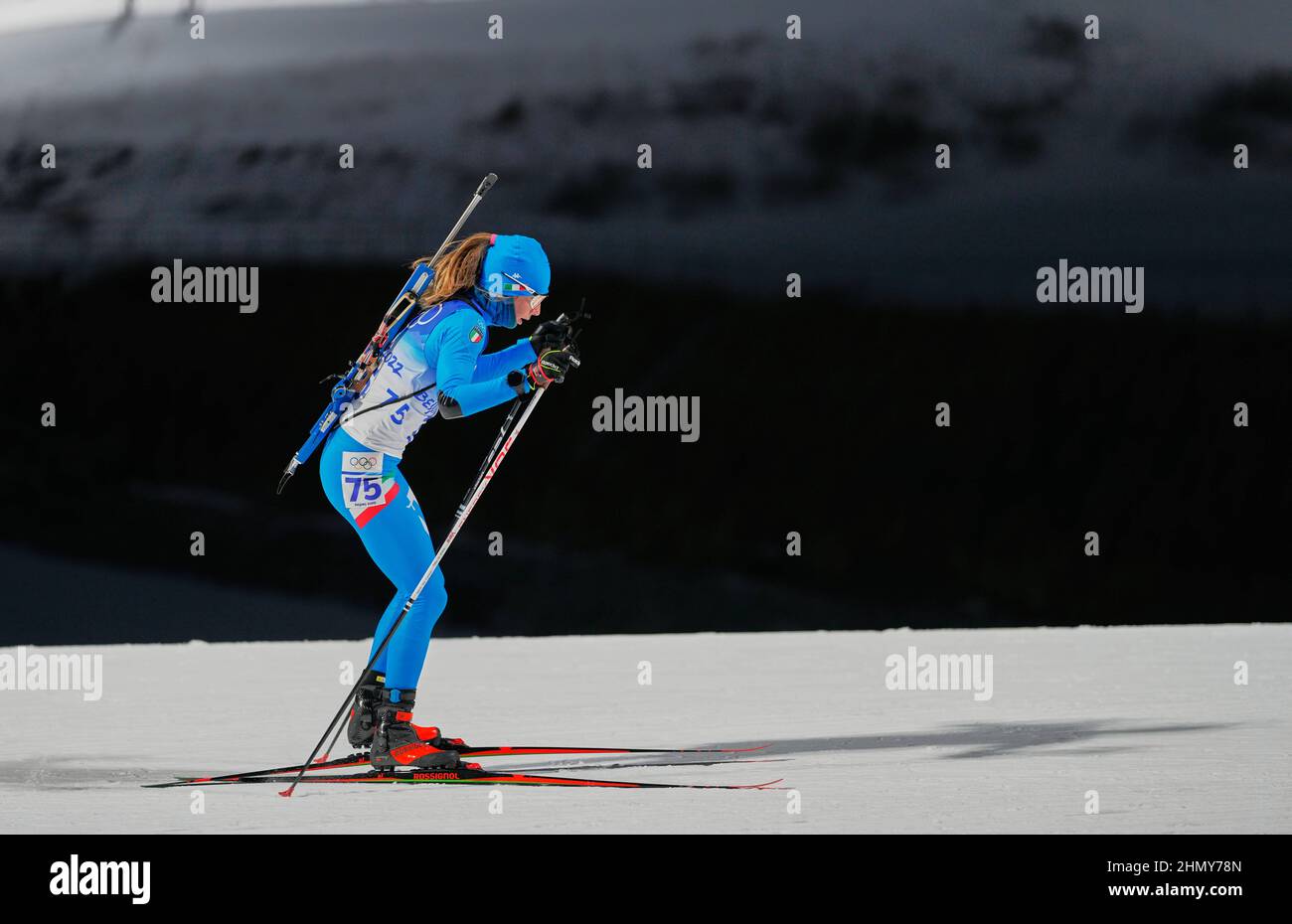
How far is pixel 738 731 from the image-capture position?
6.07 metres

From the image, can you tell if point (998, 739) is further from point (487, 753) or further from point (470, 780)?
point (470, 780)

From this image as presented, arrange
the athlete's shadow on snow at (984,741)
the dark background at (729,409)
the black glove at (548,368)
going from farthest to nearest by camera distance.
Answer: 1. the dark background at (729,409)
2. the athlete's shadow on snow at (984,741)
3. the black glove at (548,368)

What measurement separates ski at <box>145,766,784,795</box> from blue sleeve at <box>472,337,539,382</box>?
3.76 feet

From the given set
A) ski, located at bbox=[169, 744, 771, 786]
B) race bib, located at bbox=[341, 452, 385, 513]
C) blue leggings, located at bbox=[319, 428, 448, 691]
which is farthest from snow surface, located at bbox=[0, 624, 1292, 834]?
race bib, located at bbox=[341, 452, 385, 513]

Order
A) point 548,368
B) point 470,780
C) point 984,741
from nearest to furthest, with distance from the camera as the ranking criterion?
point 548,368 < point 470,780 < point 984,741

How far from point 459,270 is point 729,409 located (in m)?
5.03

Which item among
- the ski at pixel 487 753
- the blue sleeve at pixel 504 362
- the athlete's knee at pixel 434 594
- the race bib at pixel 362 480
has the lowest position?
the ski at pixel 487 753

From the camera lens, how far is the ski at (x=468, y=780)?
478cm

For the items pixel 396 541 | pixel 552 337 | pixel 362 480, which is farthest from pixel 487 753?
pixel 552 337

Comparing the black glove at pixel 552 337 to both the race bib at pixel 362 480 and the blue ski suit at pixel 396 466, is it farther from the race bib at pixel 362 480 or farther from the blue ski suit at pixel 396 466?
the race bib at pixel 362 480

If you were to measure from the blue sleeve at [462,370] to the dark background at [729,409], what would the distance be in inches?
192

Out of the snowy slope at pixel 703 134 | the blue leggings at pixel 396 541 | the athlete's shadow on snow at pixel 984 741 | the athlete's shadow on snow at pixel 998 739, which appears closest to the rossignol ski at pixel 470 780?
the blue leggings at pixel 396 541

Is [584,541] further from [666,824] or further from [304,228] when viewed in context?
[666,824]

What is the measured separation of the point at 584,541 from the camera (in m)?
9.95
